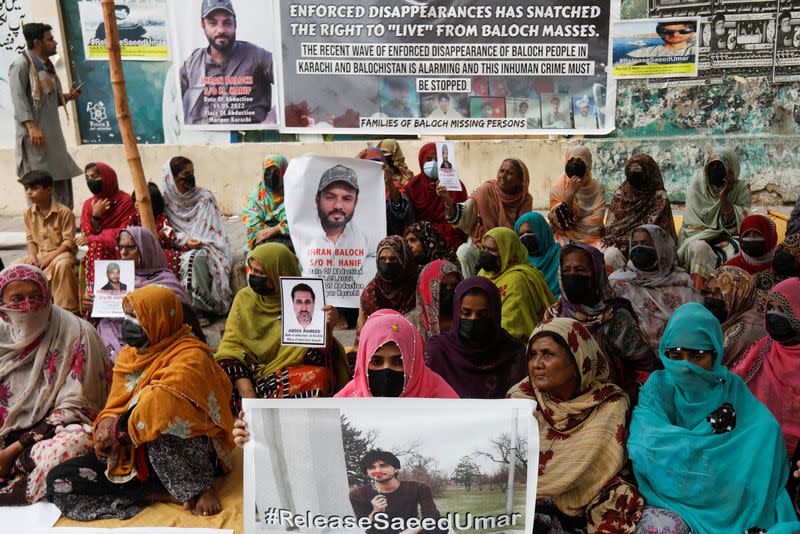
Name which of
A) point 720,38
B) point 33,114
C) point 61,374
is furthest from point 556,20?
point 61,374

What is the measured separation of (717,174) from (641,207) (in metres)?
0.65

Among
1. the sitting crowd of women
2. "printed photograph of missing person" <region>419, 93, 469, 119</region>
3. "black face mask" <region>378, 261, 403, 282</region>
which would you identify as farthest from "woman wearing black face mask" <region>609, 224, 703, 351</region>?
"printed photograph of missing person" <region>419, 93, 469, 119</region>

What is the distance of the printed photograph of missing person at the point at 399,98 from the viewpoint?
9336 mm

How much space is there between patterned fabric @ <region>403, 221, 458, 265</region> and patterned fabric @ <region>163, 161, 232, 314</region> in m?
1.82

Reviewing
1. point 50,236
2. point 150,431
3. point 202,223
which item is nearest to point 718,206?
point 202,223

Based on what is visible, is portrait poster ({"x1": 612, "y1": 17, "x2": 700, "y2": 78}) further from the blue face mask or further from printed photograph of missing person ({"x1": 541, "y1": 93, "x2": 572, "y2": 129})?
the blue face mask

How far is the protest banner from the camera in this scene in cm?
908

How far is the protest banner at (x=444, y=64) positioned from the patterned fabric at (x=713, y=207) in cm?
242

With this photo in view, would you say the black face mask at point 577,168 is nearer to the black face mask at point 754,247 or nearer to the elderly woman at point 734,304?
the black face mask at point 754,247

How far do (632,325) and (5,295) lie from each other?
126 inches

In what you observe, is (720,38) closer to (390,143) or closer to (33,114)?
(390,143)

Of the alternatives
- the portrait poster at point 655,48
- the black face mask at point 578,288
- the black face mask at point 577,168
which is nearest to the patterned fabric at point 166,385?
the black face mask at point 578,288

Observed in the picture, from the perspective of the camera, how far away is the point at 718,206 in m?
6.88

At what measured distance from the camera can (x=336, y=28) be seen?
9.24 m
